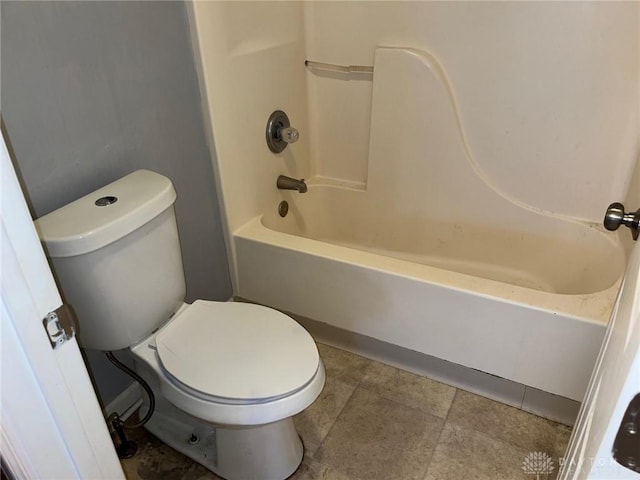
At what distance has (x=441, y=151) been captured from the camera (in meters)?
1.92

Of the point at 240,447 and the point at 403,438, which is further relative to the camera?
the point at 403,438

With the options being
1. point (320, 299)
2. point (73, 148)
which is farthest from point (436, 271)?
point (73, 148)

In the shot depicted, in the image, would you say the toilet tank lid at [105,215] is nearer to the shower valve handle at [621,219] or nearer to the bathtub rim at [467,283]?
the bathtub rim at [467,283]

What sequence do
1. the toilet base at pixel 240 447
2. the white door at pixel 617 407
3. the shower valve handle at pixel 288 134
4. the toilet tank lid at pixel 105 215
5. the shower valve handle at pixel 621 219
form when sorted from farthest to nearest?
the shower valve handle at pixel 288 134, the toilet base at pixel 240 447, the toilet tank lid at pixel 105 215, the shower valve handle at pixel 621 219, the white door at pixel 617 407

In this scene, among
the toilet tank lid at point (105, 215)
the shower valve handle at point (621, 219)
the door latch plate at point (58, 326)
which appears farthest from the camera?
the toilet tank lid at point (105, 215)

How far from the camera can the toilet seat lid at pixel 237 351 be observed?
1188 mm

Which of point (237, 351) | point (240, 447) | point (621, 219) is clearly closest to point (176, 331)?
point (237, 351)

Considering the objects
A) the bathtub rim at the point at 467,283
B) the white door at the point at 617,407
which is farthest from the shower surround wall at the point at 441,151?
the white door at the point at 617,407

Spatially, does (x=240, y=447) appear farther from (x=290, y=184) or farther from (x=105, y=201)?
(x=290, y=184)

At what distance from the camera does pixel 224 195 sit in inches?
68.1

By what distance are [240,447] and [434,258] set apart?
44.4 inches

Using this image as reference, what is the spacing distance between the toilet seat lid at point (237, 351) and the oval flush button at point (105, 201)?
1.22 feet

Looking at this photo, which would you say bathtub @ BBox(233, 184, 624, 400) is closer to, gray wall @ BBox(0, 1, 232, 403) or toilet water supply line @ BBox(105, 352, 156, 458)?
gray wall @ BBox(0, 1, 232, 403)

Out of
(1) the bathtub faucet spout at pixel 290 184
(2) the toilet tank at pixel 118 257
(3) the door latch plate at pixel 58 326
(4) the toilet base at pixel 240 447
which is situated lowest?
(4) the toilet base at pixel 240 447
